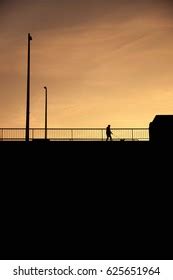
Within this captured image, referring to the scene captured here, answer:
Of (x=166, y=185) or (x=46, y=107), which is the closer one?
(x=166, y=185)

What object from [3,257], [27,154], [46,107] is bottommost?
[3,257]

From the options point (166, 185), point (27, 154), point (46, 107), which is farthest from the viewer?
point (46, 107)

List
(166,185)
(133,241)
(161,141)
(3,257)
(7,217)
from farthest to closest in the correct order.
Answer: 1. (161,141)
2. (166,185)
3. (7,217)
4. (133,241)
5. (3,257)

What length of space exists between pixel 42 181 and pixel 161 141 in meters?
8.28

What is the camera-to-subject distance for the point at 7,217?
24391mm

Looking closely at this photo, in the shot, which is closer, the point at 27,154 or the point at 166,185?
the point at 166,185

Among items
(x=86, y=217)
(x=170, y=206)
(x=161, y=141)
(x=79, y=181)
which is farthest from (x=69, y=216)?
(x=161, y=141)

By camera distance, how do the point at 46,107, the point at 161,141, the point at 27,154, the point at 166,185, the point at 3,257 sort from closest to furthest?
the point at 3,257 → the point at 166,185 → the point at 27,154 → the point at 161,141 → the point at 46,107

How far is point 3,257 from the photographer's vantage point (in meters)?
19.8

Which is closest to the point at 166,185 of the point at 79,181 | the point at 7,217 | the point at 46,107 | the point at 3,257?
the point at 79,181

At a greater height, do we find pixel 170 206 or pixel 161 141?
pixel 161 141

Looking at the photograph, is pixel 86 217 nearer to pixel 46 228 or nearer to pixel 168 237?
pixel 46 228

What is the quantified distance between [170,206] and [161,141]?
24.0 feet

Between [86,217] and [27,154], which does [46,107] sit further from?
[86,217]
